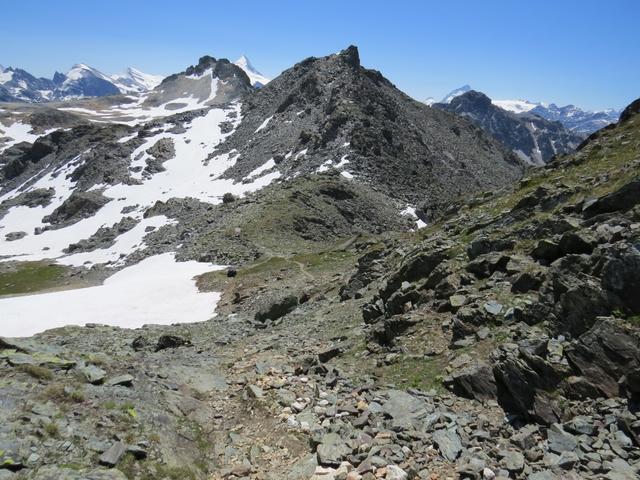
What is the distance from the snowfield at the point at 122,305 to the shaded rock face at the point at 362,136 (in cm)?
Answer: 4901

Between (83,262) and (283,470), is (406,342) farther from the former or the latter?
(83,262)

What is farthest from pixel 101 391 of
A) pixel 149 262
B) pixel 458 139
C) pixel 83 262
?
pixel 458 139

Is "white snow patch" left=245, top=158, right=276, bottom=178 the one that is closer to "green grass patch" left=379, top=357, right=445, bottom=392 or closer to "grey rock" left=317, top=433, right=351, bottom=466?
"green grass patch" left=379, top=357, right=445, bottom=392

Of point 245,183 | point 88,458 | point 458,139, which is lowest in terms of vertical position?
point 88,458

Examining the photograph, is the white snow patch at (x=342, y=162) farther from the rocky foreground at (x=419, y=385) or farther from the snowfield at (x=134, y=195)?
the rocky foreground at (x=419, y=385)

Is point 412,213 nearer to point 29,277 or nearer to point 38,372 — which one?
point 29,277

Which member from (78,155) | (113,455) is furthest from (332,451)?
(78,155)

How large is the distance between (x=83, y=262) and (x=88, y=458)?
3321 inches

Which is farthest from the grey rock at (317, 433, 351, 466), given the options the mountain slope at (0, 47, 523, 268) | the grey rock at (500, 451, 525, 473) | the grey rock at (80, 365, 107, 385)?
the mountain slope at (0, 47, 523, 268)

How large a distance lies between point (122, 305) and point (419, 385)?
40.9 meters

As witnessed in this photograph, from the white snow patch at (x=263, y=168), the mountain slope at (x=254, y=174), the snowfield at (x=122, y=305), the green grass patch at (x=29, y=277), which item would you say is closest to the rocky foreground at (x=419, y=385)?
the snowfield at (x=122, y=305)

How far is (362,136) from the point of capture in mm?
107812

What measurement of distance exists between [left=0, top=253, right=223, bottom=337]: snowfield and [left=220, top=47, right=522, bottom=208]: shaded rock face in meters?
49.0

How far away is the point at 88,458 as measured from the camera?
13.5 meters
